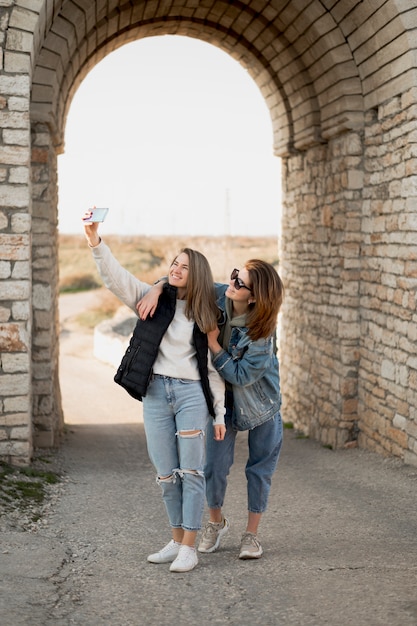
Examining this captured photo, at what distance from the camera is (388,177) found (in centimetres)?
705

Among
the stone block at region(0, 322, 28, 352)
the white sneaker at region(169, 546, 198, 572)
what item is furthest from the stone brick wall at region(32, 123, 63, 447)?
the white sneaker at region(169, 546, 198, 572)

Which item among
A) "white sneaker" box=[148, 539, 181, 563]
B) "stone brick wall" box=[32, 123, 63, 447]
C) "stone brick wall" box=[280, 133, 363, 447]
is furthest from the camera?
"stone brick wall" box=[280, 133, 363, 447]

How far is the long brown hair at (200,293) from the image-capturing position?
12.8 feet

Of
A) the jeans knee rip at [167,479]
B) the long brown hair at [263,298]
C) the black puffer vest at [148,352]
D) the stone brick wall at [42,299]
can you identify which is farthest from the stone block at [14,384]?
the long brown hair at [263,298]

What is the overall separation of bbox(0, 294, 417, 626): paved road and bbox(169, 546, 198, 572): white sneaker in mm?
48

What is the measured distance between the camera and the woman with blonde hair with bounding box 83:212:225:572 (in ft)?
12.8

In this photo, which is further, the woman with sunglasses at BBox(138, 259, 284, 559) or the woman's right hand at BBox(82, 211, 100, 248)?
the woman with sunglasses at BBox(138, 259, 284, 559)

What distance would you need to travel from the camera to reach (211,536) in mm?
4352

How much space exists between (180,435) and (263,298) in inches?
31.6

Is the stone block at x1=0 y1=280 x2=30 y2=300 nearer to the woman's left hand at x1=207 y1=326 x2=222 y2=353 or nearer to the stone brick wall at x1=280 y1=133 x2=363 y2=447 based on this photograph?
the woman's left hand at x1=207 y1=326 x2=222 y2=353

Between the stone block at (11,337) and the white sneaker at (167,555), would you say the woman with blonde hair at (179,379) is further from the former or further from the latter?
the stone block at (11,337)

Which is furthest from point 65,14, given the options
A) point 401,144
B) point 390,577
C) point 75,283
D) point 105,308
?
point 75,283

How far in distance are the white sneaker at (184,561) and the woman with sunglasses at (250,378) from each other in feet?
1.03

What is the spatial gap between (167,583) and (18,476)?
2.26 meters
